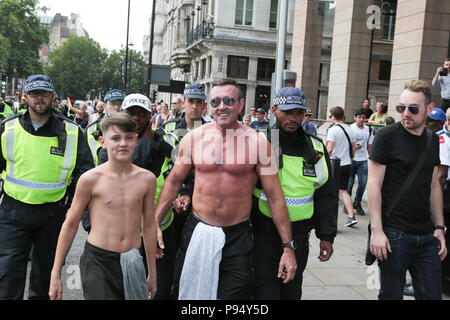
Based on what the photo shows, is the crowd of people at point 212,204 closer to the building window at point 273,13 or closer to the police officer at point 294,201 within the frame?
the police officer at point 294,201

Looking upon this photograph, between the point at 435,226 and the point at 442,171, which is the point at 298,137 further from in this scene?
the point at 442,171

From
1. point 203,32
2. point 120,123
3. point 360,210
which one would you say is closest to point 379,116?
point 360,210

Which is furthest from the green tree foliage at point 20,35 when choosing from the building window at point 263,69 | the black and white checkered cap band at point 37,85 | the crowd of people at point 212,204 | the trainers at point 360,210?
the crowd of people at point 212,204

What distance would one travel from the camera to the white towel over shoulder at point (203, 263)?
3.63 meters

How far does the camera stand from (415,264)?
3904 millimetres

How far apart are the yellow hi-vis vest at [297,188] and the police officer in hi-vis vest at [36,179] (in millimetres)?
1808

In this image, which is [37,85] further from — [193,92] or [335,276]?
[335,276]

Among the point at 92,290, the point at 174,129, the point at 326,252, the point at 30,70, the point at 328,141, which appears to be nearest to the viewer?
the point at 92,290

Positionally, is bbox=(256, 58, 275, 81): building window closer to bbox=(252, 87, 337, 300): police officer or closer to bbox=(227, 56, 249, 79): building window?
bbox=(227, 56, 249, 79): building window

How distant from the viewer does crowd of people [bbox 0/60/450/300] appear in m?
3.37

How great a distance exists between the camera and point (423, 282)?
383 cm

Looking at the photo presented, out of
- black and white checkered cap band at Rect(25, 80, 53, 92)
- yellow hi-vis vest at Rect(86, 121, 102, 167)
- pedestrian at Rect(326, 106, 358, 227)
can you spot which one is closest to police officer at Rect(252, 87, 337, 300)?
black and white checkered cap band at Rect(25, 80, 53, 92)

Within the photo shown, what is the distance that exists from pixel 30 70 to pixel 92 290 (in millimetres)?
61298
